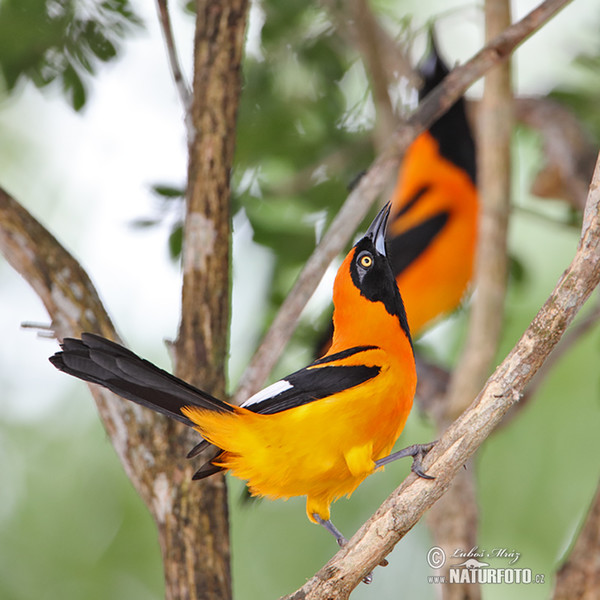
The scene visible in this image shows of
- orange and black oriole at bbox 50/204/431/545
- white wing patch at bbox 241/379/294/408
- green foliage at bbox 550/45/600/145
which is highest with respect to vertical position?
green foliage at bbox 550/45/600/145

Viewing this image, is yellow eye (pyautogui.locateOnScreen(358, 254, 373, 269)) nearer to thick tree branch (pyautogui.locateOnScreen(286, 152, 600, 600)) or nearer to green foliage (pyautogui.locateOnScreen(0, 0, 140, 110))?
thick tree branch (pyautogui.locateOnScreen(286, 152, 600, 600))

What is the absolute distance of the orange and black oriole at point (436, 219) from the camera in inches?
168

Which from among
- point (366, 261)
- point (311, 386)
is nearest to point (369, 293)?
point (366, 261)

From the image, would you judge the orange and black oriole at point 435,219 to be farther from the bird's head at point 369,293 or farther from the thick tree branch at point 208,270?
the bird's head at point 369,293

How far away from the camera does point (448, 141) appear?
185 inches

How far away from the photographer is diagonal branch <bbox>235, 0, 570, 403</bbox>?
8.27ft

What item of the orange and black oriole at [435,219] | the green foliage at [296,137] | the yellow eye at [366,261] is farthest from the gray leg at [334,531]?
the orange and black oriole at [435,219]

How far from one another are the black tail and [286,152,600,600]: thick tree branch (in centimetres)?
53

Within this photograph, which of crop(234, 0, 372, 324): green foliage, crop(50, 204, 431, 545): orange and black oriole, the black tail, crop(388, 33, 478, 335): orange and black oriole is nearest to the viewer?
the black tail

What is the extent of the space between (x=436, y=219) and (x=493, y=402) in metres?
2.82

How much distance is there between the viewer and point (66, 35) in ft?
9.26

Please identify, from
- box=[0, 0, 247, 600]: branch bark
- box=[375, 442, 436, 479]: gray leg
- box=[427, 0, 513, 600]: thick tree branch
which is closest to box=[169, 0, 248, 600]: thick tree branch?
box=[0, 0, 247, 600]: branch bark

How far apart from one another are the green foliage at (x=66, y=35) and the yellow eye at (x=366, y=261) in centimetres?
130

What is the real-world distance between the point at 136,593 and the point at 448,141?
346 cm
